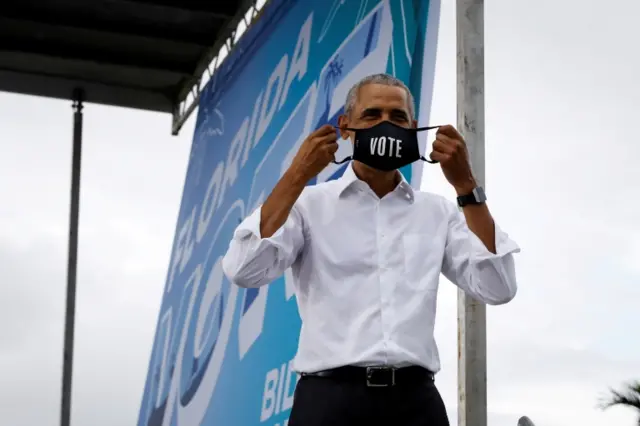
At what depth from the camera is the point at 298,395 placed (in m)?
1.70

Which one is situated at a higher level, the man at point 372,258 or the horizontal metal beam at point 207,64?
the horizontal metal beam at point 207,64

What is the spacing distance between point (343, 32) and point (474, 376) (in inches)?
77.8

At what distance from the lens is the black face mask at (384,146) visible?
5.76 feet

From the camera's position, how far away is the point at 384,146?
1754 mm

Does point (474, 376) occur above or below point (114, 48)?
below

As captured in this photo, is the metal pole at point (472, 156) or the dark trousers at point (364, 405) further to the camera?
the metal pole at point (472, 156)

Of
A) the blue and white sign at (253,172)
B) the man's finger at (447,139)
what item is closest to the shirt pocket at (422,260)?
the man's finger at (447,139)

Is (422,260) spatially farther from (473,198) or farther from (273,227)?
(273,227)

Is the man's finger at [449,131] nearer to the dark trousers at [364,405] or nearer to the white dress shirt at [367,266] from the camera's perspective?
the white dress shirt at [367,266]

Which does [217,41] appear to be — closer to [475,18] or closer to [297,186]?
[475,18]

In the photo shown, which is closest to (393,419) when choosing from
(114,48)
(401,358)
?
(401,358)

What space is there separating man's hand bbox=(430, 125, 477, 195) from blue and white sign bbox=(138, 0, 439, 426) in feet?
4.31

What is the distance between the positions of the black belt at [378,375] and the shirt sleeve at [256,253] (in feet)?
0.73

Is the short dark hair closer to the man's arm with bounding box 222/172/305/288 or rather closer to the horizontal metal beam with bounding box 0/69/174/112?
the man's arm with bounding box 222/172/305/288
